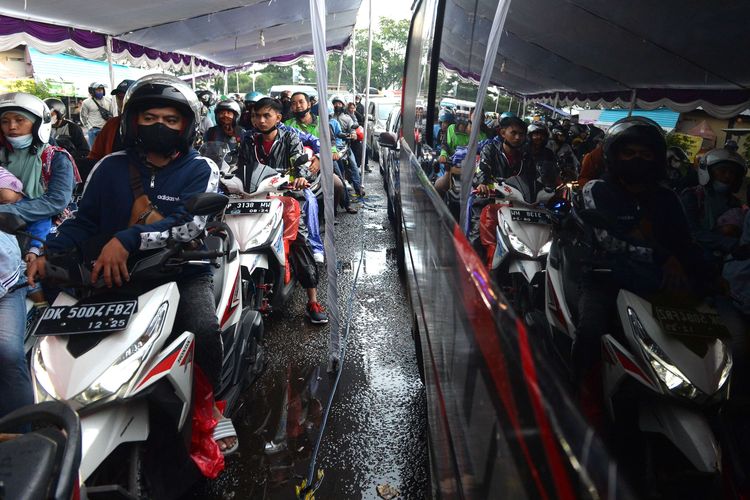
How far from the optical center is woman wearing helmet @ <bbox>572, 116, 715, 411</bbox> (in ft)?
3.37

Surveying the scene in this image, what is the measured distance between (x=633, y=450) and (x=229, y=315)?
7.28 feet

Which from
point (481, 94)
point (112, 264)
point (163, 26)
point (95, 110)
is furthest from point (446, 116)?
point (95, 110)

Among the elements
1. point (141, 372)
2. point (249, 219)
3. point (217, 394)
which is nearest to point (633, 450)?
point (141, 372)

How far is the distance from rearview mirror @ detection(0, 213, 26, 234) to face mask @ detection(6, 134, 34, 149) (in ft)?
4.24

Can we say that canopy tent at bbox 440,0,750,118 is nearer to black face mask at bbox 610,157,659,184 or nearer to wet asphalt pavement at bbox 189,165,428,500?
black face mask at bbox 610,157,659,184

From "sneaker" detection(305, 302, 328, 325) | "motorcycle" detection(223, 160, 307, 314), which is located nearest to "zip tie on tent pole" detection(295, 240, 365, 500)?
"sneaker" detection(305, 302, 328, 325)

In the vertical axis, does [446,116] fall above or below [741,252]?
above

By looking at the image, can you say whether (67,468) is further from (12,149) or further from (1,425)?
(12,149)

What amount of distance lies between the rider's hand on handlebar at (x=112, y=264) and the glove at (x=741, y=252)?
2057mm

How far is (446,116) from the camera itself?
2695 millimetres

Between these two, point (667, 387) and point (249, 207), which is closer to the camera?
point (667, 387)

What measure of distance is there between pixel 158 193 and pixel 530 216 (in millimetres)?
1776

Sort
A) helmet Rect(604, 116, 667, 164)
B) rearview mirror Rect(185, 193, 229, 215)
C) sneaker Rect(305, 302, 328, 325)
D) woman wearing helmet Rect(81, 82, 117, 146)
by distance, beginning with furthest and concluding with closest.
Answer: woman wearing helmet Rect(81, 82, 117, 146) → sneaker Rect(305, 302, 328, 325) → rearview mirror Rect(185, 193, 229, 215) → helmet Rect(604, 116, 667, 164)

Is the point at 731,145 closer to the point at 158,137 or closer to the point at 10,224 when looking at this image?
the point at 158,137
